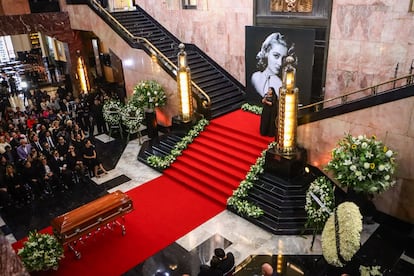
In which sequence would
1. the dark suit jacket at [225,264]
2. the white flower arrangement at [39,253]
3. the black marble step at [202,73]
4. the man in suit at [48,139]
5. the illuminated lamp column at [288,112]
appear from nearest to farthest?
the dark suit jacket at [225,264] → the white flower arrangement at [39,253] → the illuminated lamp column at [288,112] → the man in suit at [48,139] → the black marble step at [202,73]

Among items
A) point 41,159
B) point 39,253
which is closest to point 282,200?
point 39,253

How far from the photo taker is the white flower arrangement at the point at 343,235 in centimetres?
482

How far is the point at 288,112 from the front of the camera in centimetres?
785

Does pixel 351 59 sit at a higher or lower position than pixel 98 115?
higher

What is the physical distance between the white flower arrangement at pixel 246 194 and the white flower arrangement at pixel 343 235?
108 inches

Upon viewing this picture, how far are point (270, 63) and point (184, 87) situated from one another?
9.14 ft

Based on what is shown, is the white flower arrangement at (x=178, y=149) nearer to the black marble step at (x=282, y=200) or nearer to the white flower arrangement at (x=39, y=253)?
the black marble step at (x=282, y=200)

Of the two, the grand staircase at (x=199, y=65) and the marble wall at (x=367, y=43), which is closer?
the marble wall at (x=367, y=43)

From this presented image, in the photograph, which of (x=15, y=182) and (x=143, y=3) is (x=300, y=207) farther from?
(x=143, y=3)

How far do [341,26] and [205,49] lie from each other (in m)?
5.37

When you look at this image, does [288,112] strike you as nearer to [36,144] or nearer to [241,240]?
[241,240]

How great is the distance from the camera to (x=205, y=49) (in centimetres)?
1315

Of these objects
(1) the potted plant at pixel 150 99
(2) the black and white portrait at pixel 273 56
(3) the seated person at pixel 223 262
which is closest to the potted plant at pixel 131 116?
(1) the potted plant at pixel 150 99

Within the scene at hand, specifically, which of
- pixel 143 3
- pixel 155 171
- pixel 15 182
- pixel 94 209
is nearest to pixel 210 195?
pixel 155 171
